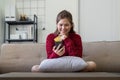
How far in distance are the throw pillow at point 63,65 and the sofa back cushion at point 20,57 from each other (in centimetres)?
35

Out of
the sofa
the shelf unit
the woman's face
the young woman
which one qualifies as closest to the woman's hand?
the young woman

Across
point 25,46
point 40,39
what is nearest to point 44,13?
point 40,39

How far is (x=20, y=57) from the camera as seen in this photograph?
7.57 ft

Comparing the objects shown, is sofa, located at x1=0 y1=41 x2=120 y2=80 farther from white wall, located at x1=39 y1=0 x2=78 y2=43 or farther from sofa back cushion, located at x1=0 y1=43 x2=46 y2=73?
white wall, located at x1=39 y1=0 x2=78 y2=43

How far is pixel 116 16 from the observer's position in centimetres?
438

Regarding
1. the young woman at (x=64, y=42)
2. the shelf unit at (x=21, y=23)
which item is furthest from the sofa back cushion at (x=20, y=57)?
the shelf unit at (x=21, y=23)

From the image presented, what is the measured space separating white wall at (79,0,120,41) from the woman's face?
7.64ft

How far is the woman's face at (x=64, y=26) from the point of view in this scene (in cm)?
205

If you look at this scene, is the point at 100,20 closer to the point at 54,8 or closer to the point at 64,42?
the point at 54,8

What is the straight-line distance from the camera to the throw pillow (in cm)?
182

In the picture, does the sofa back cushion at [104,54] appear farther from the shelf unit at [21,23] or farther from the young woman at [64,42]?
the shelf unit at [21,23]

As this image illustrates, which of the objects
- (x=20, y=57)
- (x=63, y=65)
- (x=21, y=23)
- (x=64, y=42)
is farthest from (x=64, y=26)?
(x=21, y=23)

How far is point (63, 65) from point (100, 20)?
271 cm

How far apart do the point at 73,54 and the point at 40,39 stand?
256 cm
